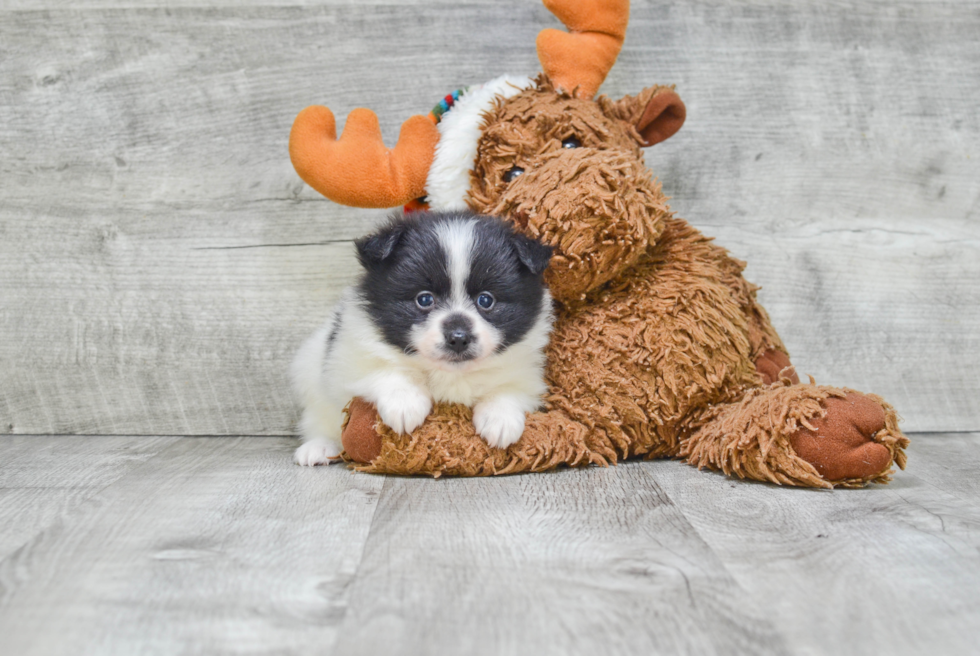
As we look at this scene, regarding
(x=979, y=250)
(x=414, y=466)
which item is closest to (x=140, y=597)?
(x=414, y=466)

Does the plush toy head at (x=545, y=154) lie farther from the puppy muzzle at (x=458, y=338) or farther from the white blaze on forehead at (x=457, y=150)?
the puppy muzzle at (x=458, y=338)

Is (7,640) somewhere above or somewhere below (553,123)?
below

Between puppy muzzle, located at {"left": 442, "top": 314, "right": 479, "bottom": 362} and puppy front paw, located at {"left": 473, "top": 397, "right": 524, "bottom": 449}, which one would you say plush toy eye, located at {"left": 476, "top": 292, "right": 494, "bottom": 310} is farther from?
puppy front paw, located at {"left": 473, "top": 397, "right": 524, "bottom": 449}

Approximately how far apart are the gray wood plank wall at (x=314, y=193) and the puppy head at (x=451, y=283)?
0.70 meters

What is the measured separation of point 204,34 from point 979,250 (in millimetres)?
2457

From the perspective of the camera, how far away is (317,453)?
1.97m

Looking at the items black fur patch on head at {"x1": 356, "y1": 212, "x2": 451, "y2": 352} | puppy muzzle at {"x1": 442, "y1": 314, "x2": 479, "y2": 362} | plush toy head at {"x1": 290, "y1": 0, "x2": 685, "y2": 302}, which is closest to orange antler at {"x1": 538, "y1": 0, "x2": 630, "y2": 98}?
plush toy head at {"x1": 290, "y1": 0, "x2": 685, "y2": 302}

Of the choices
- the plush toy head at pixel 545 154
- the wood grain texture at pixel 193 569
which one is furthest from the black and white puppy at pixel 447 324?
the wood grain texture at pixel 193 569

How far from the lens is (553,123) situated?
72.7 inches

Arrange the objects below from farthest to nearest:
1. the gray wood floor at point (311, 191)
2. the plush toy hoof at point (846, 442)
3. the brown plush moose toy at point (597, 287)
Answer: the gray wood floor at point (311, 191) → the brown plush moose toy at point (597, 287) → the plush toy hoof at point (846, 442)

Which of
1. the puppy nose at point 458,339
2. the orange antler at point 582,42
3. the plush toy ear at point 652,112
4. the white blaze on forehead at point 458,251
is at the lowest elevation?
the puppy nose at point 458,339

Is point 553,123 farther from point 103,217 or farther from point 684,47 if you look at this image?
point 103,217

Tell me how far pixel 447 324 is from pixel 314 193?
94 cm

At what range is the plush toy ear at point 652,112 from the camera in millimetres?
1940
